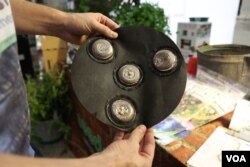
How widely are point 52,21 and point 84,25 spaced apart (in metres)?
0.09

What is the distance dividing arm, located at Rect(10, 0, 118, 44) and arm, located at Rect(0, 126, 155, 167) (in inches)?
11.4

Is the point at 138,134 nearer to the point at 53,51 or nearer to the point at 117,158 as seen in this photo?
the point at 117,158

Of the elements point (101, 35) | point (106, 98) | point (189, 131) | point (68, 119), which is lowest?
point (68, 119)

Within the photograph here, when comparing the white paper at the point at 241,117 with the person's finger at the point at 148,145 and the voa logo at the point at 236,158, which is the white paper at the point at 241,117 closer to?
the voa logo at the point at 236,158

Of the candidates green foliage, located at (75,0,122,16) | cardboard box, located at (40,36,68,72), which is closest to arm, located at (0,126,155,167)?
green foliage, located at (75,0,122,16)

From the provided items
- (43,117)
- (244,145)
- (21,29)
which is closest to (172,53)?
(244,145)

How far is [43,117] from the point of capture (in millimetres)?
1396

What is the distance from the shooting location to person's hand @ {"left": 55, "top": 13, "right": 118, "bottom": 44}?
0.63 metres

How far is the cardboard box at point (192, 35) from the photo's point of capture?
1.19 metres

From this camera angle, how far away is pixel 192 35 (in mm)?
1211

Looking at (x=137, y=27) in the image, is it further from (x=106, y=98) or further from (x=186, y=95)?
(x=186, y=95)

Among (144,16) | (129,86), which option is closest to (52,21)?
(129,86)

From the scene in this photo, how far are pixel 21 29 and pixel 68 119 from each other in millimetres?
889

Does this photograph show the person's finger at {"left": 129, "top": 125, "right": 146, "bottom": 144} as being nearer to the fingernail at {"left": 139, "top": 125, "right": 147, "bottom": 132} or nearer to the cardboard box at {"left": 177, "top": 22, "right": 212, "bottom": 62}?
the fingernail at {"left": 139, "top": 125, "right": 147, "bottom": 132}
